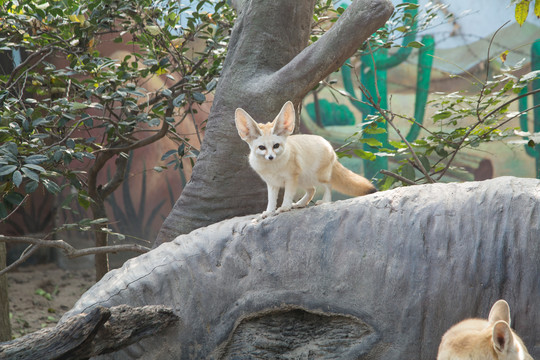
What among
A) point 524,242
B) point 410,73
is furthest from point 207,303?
point 410,73

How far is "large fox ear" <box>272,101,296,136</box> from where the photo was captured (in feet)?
10.5

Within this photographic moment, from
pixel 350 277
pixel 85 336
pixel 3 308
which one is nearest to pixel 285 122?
pixel 350 277

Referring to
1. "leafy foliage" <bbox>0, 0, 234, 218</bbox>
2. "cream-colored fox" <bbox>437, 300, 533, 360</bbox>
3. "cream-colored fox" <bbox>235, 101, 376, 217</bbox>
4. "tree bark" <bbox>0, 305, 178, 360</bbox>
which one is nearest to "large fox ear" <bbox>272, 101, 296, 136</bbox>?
"cream-colored fox" <bbox>235, 101, 376, 217</bbox>

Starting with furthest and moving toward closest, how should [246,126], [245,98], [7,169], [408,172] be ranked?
[408,172] < [245,98] < [246,126] < [7,169]

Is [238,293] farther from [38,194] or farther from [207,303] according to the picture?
[38,194]

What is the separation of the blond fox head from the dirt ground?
388 cm

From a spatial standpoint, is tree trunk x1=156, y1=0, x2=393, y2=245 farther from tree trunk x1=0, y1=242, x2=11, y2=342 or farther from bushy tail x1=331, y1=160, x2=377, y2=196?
tree trunk x1=0, y1=242, x2=11, y2=342

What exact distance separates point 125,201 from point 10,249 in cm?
175

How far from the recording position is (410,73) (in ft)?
28.0

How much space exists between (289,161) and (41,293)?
5018 mm

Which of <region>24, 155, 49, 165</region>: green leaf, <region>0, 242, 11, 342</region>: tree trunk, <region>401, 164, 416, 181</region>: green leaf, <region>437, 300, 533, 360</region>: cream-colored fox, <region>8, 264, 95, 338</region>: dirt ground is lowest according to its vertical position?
<region>8, 264, 95, 338</region>: dirt ground

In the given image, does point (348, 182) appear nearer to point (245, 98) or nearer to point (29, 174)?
point (245, 98)

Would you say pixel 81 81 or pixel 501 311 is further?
pixel 81 81

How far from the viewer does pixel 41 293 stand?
702 centimetres
